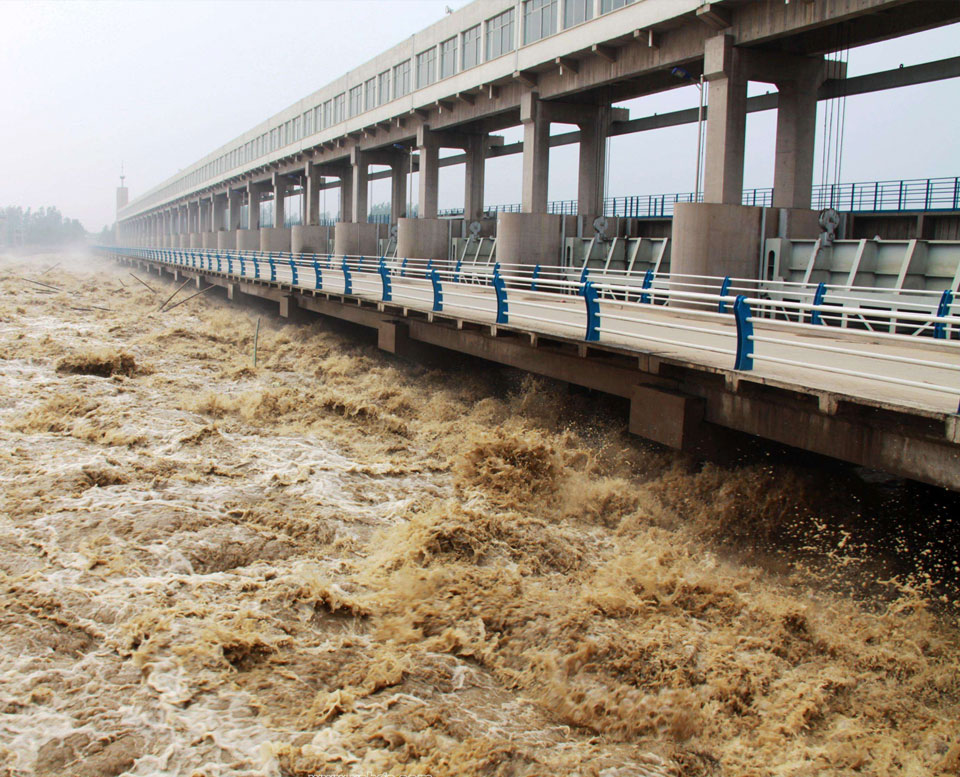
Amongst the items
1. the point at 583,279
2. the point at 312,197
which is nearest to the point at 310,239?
the point at 312,197

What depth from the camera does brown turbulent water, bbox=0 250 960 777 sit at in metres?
5.83

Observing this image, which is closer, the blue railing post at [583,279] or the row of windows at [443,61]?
the blue railing post at [583,279]

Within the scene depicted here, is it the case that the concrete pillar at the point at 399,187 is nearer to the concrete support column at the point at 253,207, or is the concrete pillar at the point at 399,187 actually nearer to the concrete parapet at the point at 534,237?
the concrete support column at the point at 253,207

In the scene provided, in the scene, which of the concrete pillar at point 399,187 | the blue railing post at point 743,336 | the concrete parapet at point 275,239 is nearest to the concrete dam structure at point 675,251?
the blue railing post at point 743,336

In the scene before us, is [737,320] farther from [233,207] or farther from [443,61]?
[233,207]

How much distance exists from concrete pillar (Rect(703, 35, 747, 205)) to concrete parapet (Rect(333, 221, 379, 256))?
2833cm

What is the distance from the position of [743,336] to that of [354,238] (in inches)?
1567

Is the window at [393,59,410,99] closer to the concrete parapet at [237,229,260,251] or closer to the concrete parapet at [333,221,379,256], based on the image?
the concrete parapet at [333,221,379,256]

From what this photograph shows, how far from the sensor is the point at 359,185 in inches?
1882

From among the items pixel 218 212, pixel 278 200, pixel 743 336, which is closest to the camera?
pixel 743 336

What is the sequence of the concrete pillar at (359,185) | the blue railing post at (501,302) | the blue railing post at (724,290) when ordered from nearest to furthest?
the blue railing post at (501,302) → the blue railing post at (724,290) → the concrete pillar at (359,185)

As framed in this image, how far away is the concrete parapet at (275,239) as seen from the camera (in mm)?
58875

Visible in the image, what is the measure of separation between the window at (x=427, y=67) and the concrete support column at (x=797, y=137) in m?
18.7

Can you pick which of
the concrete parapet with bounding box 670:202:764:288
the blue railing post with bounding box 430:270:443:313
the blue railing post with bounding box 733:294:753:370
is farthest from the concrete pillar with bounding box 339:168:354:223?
the blue railing post with bounding box 733:294:753:370
